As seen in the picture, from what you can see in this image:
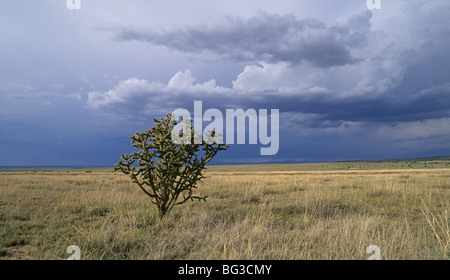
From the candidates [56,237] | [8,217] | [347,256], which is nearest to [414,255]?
[347,256]

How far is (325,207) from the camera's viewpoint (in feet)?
32.2

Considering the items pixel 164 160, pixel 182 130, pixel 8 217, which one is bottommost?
pixel 8 217

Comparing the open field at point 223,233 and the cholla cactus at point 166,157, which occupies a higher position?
the cholla cactus at point 166,157

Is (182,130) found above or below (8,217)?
above

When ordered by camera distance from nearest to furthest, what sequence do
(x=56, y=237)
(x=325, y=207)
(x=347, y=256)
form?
(x=347, y=256) < (x=56, y=237) < (x=325, y=207)

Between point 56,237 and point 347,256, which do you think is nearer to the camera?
point 347,256

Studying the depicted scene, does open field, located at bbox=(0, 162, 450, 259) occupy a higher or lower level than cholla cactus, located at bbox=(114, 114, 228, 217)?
lower
